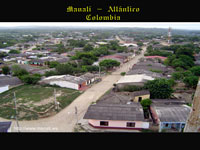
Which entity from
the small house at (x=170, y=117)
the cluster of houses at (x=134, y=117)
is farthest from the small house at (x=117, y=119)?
the small house at (x=170, y=117)

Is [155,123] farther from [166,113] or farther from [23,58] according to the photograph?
[23,58]

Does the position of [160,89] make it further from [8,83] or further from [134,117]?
[8,83]

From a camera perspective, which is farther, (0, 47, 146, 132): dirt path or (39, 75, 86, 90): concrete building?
(39, 75, 86, 90): concrete building

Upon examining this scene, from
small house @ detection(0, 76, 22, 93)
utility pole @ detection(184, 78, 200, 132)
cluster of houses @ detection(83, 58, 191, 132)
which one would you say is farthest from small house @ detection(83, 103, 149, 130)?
small house @ detection(0, 76, 22, 93)

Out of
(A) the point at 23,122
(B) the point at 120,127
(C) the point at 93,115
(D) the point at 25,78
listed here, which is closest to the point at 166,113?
(B) the point at 120,127

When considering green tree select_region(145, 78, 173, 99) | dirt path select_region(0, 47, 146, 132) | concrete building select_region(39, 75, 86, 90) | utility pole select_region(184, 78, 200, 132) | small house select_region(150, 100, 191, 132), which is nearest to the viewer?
utility pole select_region(184, 78, 200, 132)

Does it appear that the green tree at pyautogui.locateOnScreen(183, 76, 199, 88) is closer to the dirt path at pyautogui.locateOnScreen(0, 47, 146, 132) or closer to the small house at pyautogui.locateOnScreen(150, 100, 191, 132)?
the small house at pyautogui.locateOnScreen(150, 100, 191, 132)

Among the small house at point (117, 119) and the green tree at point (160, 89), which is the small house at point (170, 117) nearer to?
the small house at point (117, 119)

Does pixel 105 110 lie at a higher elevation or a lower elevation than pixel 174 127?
higher
